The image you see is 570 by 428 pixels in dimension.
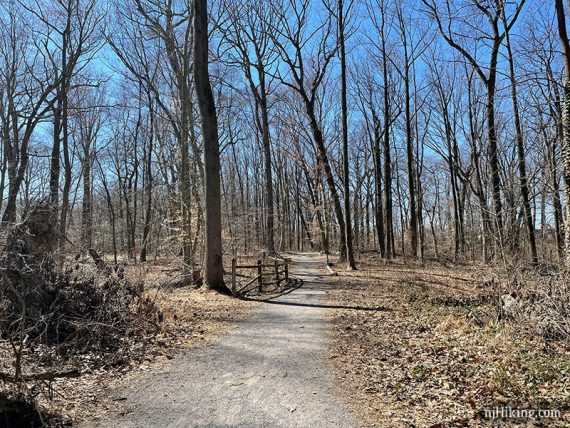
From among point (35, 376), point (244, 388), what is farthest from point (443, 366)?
point (35, 376)

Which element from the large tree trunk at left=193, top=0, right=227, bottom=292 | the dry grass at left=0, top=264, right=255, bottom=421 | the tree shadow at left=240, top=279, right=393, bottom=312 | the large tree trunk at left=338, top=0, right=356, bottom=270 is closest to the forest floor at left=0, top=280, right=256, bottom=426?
the dry grass at left=0, top=264, right=255, bottom=421

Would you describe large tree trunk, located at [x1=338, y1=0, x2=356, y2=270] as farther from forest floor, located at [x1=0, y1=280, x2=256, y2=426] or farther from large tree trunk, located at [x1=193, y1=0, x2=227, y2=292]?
forest floor, located at [x1=0, y1=280, x2=256, y2=426]

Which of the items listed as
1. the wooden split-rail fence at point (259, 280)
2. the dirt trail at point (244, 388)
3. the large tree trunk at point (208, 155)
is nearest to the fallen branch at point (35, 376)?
the dirt trail at point (244, 388)

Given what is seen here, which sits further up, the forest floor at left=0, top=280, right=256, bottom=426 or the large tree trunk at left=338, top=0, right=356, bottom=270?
the large tree trunk at left=338, top=0, right=356, bottom=270

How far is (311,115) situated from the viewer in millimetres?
23031

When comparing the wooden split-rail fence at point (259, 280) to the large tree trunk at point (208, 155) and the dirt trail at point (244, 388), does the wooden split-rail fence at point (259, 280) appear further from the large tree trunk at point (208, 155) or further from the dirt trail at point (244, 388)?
the dirt trail at point (244, 388)

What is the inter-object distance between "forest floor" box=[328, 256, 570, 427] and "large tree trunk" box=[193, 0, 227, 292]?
4704 mm

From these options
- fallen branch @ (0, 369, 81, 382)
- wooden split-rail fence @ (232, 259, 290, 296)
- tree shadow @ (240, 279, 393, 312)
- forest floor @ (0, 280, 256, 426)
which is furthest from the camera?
wooden split-rail fence @ (232, 259, 290, 296)

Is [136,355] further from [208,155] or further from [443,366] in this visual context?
[208,155]

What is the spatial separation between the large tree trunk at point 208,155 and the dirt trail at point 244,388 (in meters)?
5.25

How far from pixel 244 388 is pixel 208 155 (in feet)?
31.0

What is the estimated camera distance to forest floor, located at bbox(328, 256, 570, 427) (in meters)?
4.79

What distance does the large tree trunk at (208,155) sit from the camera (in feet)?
45.2

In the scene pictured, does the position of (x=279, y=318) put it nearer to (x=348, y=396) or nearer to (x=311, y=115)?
(x=348, y=396)
